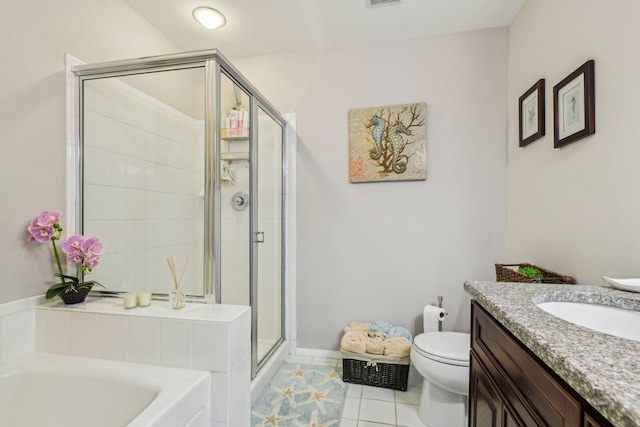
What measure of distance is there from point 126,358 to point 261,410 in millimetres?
813

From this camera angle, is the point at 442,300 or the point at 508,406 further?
the point at 442,300

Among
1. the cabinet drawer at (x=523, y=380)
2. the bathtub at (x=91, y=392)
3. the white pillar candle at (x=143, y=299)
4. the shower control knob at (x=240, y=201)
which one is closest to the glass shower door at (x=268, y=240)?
the shower control knob at (x=240, y=201)

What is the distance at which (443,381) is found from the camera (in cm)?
149

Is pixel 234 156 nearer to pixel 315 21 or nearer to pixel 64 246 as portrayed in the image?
pixel 64 246

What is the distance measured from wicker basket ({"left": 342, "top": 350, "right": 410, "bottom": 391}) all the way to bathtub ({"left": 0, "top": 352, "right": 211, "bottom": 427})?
3.42ft

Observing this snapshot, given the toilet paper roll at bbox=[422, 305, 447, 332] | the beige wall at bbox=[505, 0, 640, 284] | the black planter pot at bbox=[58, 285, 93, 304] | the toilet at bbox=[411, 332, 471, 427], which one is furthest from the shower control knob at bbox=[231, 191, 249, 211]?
the beige wall at bbox=[505, 0, 640, 284]

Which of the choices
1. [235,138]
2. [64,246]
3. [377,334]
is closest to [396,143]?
[235,138]

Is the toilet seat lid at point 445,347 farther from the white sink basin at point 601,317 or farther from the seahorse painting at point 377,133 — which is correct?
the seahorse painting at point 377,133

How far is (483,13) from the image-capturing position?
1924 millimetres

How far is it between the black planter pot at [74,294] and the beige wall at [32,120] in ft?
0.47

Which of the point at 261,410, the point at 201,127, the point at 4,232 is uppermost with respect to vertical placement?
the point at 201,127

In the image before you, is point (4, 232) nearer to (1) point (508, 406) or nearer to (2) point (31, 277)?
(2) point (31, 277)

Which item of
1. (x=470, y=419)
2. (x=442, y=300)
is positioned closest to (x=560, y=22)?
(x=442, y=300)

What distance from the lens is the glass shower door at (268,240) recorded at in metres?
1.97
